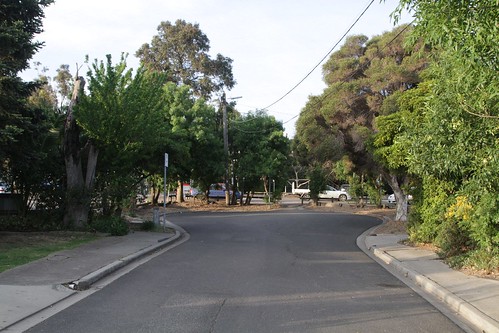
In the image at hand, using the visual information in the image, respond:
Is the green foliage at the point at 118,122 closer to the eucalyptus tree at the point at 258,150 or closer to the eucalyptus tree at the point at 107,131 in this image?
the eucalyptus tree at the point at 107,131

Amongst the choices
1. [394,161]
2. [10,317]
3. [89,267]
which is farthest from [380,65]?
[10,317]

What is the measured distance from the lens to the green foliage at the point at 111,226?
56.2ft

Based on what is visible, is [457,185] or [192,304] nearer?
[192,304]

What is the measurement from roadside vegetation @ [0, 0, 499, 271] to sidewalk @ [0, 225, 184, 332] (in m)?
3.40

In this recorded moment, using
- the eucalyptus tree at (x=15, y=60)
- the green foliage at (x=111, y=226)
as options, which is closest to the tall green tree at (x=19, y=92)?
the eucalyptus tree at (x=15, y=60)

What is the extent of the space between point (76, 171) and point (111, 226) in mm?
2428

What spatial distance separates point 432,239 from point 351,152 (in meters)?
13.3

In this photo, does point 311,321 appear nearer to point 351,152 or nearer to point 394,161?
point 394,161

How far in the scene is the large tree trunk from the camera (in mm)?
17344

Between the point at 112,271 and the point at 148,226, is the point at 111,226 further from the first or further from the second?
the point at 112,271

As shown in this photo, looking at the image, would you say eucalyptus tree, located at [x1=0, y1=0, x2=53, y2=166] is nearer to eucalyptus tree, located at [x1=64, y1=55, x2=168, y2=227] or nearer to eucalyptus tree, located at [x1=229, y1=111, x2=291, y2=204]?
eucalyptus tree, located at [x1=64, y1=55, x2=168, y2=227]

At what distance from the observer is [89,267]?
10.4 meters

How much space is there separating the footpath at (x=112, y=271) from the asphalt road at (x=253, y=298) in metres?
0.40

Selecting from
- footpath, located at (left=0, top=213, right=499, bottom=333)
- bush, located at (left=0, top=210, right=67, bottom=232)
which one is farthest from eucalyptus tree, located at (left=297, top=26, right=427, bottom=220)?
bush, located at (left=0, top=210, right=67, bottom=232)
